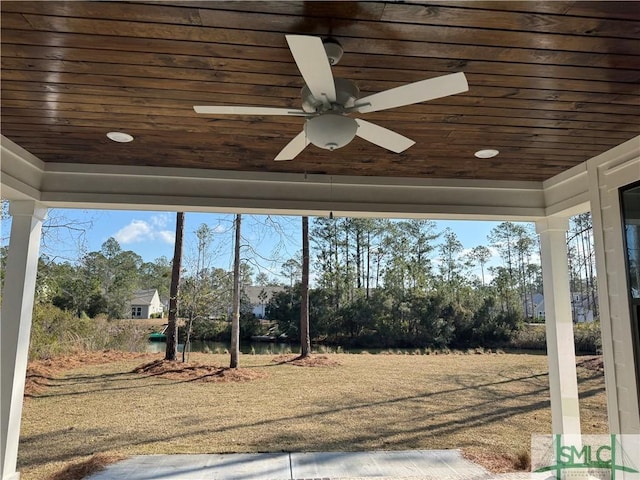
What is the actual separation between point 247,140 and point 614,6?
1.93m

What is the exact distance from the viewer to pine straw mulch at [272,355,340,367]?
623 centimetres

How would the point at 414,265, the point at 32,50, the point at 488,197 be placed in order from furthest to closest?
the point at 414,265 → the point at 488,197 → the point at 32,50

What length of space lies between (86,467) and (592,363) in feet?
19.3

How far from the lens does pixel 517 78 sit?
195 cm

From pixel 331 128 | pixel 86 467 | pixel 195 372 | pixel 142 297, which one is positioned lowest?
pixel 86 467

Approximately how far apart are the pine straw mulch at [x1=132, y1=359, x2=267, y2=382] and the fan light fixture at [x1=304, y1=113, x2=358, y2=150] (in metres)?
5.01

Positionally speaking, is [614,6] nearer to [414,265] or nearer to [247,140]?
[247,140]

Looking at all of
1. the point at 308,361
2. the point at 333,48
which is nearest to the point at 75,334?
the point at 308,361

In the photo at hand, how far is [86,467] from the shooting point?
412 cm

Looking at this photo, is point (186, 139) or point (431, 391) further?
point (431, 391)

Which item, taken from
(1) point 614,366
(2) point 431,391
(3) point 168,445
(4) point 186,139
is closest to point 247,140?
(4) point 186,139

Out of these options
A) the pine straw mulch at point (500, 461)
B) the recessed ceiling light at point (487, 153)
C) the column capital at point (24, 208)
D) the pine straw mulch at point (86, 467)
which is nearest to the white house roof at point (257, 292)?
the pine straw mulch at point (86, 467)

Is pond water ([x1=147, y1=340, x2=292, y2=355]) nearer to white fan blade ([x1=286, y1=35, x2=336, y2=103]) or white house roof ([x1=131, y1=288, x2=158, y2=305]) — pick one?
white house roof ([x1=131, y1=288, x2=158, y2=305])

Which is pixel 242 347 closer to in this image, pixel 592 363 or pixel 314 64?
pixel 592 363
